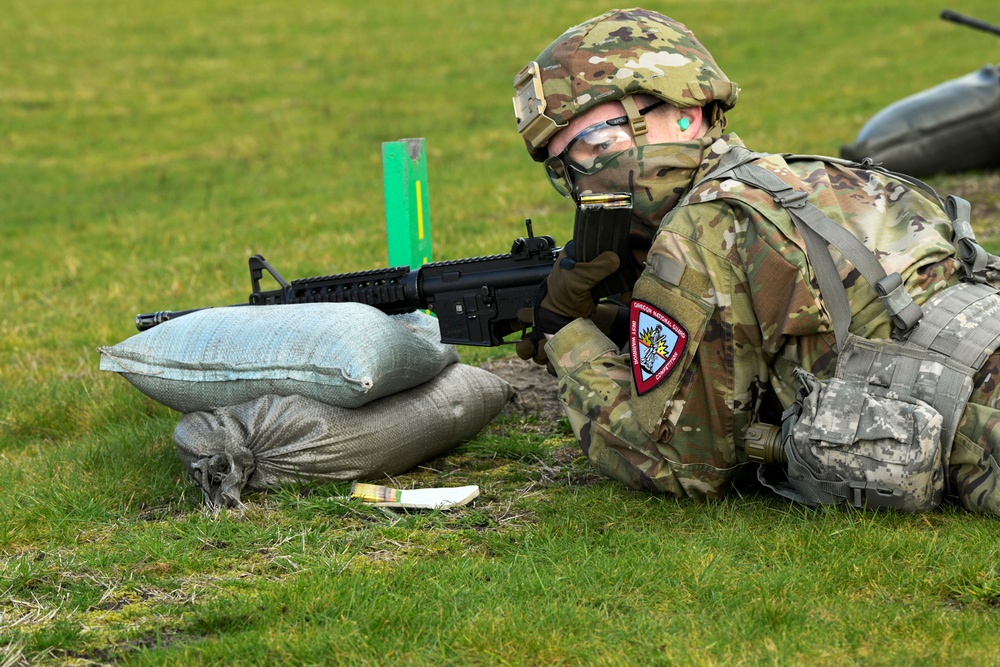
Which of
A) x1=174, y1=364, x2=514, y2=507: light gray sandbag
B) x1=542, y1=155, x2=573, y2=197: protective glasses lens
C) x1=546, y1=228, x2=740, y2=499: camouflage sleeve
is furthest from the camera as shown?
x1=174, y1=364, x2=514, y2=507: light gray sandbag

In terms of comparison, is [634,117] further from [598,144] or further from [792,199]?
[792,199]

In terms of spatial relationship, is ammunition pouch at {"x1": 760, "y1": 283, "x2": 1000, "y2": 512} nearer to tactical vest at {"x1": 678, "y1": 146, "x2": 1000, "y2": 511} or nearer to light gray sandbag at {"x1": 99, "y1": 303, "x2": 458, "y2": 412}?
tactical vest at {"x1": 678, "y1": 146, "x2": 1000, "y2": 511}

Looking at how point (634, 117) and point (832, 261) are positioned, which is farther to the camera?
point (634, 117)

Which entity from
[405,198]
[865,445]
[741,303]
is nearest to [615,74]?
[741,303]

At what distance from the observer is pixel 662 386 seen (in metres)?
3.52

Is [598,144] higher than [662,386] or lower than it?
higher

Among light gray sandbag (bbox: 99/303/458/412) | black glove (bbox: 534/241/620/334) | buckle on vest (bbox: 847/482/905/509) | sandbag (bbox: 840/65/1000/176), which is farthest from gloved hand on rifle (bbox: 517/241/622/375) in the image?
sandbag (bbox: 840/65/1000/176)

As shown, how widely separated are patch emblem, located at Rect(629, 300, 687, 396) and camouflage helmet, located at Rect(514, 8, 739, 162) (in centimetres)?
62

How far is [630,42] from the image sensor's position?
369cm

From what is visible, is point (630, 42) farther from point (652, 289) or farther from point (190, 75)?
point (190, 75)

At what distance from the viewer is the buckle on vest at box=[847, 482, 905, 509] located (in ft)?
10.8

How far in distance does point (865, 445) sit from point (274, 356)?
2158mm

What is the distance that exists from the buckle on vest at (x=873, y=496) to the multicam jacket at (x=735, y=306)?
13.8 inches

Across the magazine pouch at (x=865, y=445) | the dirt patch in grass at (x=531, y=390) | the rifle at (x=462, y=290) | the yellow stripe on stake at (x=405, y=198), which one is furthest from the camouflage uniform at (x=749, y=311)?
the yellow stripe on stake at (x=405, y=198)
